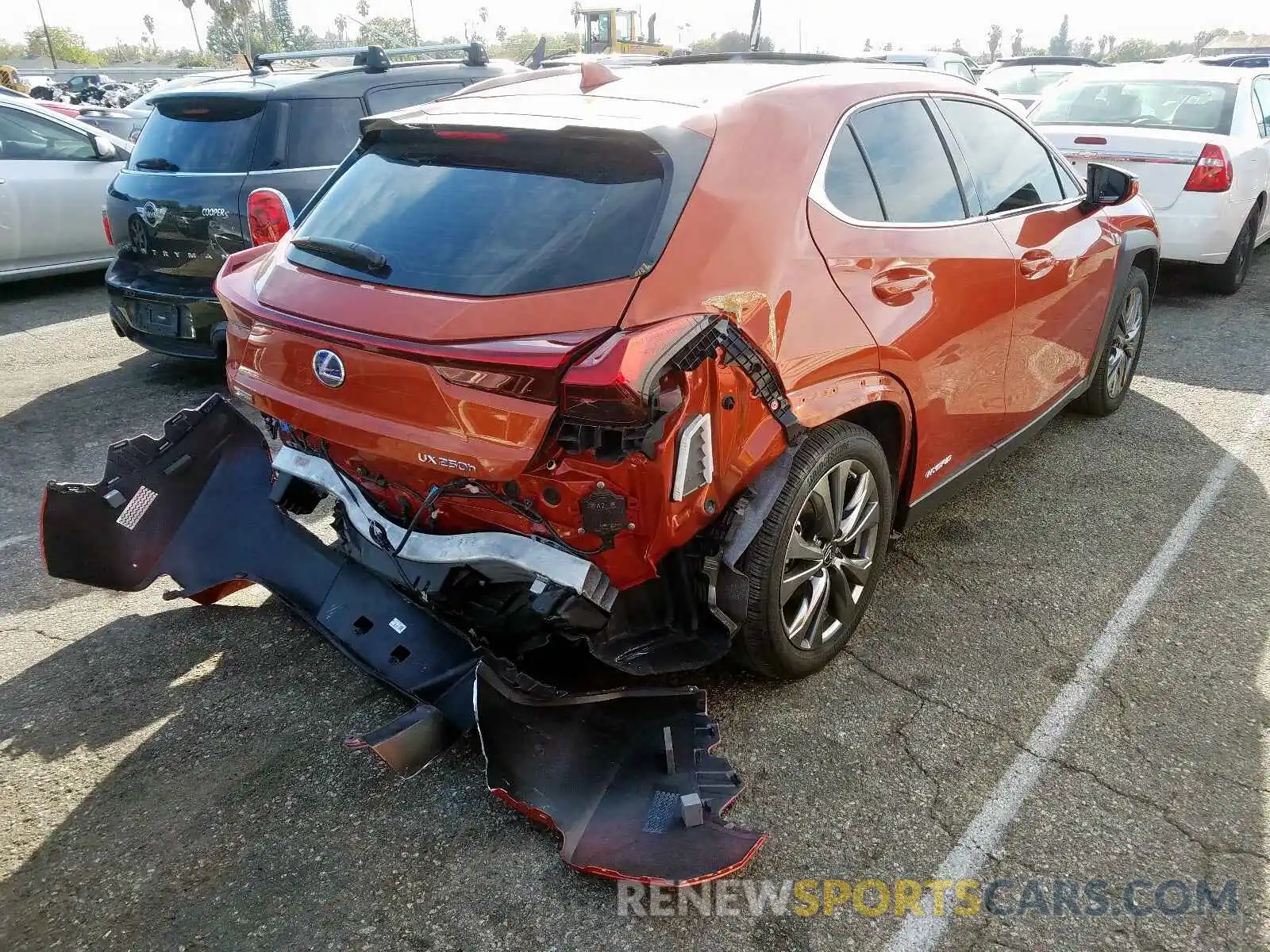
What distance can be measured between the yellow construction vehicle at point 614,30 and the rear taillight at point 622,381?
30541 millimetres

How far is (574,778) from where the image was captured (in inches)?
96.9

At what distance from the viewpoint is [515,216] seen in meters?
2.46

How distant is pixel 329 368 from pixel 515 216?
0.63 metres

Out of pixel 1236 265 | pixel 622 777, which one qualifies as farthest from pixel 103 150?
pixel 1236 265

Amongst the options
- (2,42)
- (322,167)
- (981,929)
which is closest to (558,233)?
(981,929)

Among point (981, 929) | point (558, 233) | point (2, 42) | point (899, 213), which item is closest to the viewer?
point (981, 929)

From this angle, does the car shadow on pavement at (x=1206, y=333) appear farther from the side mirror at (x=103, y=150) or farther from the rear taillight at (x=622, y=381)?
the side mirror at (x=103, y=150)

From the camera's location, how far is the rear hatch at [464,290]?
2232mm

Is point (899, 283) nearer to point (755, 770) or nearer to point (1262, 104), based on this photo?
point (755, 770)

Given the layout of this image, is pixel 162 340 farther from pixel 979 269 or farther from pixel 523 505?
pixel 979 269

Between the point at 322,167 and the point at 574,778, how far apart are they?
434 centimetres

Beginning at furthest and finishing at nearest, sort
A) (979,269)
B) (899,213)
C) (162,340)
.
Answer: (162,340) < (979,269) < (899,213)

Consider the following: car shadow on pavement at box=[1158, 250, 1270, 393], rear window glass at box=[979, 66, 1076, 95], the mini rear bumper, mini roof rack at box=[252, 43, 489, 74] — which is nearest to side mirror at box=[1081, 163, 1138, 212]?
car shadow on pavement at box=[1158, 250, 1270, 393]

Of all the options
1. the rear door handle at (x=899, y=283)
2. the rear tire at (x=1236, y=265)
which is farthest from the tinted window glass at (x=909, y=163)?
the rear tire at (x=1236, y=265)
